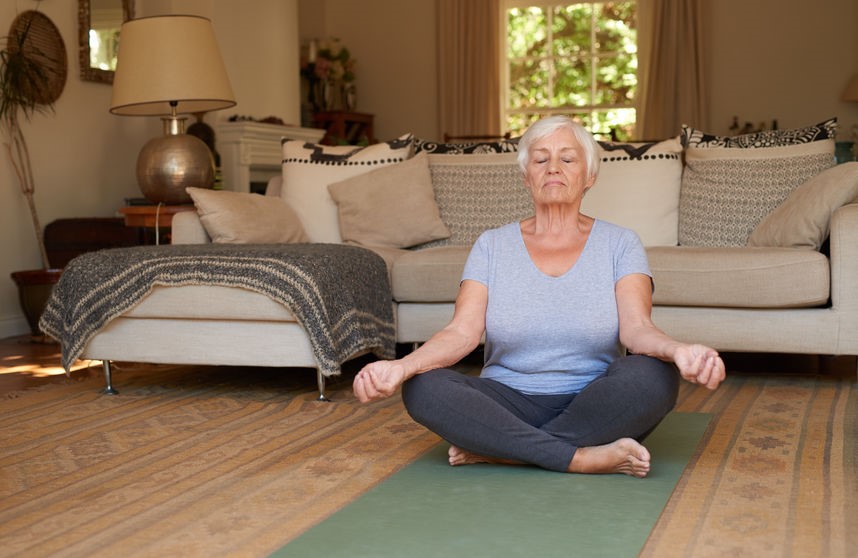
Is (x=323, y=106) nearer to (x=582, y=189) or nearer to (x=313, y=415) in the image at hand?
(x=313, y=415)

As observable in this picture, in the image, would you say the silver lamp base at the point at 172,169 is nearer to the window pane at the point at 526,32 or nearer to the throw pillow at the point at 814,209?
the throw pillow at the point at 814,209

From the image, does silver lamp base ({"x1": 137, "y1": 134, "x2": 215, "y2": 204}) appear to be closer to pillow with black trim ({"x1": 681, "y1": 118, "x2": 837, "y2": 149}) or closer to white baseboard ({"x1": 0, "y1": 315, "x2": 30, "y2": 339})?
white baseboard ({"x1": 0, "y1": 315, "x2": 30, "y2": 339})

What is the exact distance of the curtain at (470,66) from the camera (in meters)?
8.82

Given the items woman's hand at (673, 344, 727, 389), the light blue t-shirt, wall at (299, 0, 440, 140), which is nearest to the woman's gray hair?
the light blue t-shirt

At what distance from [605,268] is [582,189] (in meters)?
0.19

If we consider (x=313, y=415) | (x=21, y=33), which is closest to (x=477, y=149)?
(x=313, y=415)

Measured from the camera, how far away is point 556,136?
7.77ft

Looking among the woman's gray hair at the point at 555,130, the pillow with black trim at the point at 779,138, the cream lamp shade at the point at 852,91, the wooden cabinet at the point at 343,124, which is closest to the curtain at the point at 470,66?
the wooden cabinet at the point at 343,124

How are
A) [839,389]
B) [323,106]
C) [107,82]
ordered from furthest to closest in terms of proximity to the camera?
[323,106], [107,82], [839,389]

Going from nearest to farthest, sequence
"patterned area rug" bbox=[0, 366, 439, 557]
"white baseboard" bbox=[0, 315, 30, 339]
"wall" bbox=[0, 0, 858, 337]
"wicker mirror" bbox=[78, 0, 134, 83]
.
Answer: "patterned area rug" bbox=[0, 366, 439, 557] → "white baseboard" bbox=[0, 315, 30, 339] → "wall" bbox=[0, 0, 858, 337] → "wicker mirror" bbox=[78, 0, 134, 83]

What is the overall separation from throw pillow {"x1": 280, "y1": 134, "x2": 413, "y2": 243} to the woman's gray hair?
6.98 ft

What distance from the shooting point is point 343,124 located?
8.58 metres

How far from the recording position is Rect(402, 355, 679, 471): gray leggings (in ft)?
7.18

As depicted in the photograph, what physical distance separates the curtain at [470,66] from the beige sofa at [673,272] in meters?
4.61
